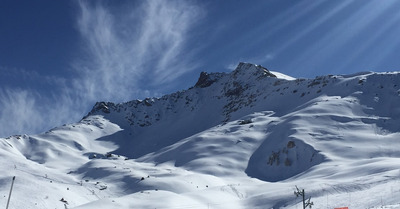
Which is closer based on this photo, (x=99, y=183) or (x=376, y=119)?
(x=99, y=183)

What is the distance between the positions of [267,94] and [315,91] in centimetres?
3131

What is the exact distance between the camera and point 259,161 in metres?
103

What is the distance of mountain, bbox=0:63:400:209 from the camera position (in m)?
59.6

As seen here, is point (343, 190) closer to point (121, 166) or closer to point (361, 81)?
point (121, 166)

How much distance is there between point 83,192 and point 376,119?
8587 centimetres

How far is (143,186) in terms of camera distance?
3241 inches

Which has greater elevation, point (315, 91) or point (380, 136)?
point (315, 91)

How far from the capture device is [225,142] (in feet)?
391

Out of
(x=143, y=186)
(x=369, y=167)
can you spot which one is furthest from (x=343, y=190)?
(x=143, y=186)

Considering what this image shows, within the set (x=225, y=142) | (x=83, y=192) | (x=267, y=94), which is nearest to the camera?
(x=83, y=192)

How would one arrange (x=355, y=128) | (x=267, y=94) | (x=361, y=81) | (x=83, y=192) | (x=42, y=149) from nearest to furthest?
1. (x=83, y=192)
2. (x=355, y=128)
3. (x=361, y=81)
4. (x=42, y=149)
5. (x=267, y=94)

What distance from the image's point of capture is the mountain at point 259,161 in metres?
59.6

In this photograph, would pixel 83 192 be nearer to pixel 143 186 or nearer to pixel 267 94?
pixel 143 186

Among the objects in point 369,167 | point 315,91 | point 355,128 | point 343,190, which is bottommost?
point 343,190
